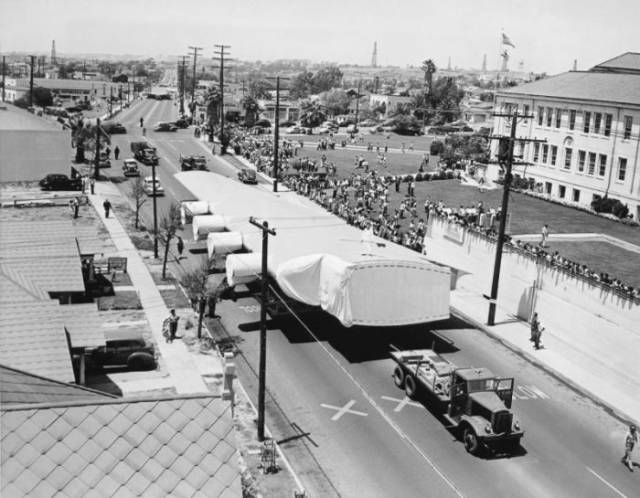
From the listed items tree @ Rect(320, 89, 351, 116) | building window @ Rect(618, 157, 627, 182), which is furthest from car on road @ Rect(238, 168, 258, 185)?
tree @ Rect(320, 89, 351, 116)

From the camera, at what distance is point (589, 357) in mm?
31875

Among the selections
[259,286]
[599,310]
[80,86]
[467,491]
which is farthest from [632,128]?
[80,86]

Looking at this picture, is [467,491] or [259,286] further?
[259,286]

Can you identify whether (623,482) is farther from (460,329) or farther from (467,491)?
(460,329)

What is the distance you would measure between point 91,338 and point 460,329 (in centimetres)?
1781

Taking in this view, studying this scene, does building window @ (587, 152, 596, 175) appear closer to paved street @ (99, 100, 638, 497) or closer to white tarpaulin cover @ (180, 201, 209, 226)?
paved street @ (99, 100, 638, 497)

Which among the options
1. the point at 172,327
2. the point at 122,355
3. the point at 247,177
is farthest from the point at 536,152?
the point at 122,355

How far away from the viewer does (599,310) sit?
32.7 m

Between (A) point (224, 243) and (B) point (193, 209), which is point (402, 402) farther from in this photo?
(B) point (193, 209)

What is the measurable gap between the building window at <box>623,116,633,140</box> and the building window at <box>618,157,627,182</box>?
1701mm

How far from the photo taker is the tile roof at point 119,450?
10.6m

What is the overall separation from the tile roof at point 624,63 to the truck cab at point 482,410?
55.9m

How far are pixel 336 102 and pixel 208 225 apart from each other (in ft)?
438

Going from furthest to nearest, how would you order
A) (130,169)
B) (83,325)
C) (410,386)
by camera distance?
(130,169) < (410,386) < (83,325)
